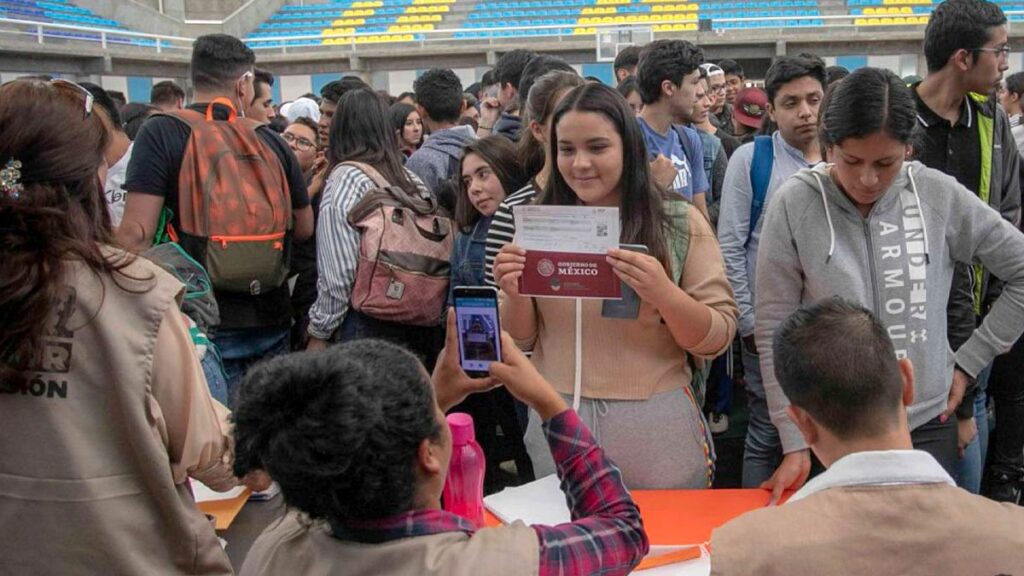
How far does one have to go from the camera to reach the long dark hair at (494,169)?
289 centimetres

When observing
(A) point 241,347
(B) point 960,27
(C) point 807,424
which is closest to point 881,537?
(C) point 807,424

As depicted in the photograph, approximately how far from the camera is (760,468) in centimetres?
232

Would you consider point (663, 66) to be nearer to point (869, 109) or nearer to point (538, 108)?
point (538, 108)

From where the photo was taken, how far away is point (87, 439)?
4.39ft

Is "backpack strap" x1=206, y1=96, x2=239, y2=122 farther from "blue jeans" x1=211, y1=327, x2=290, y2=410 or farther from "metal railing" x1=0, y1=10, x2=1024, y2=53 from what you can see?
"metal railing" x1=0, y1=10, x2=1024, y2=53

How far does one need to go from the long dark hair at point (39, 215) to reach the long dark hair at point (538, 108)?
166cm

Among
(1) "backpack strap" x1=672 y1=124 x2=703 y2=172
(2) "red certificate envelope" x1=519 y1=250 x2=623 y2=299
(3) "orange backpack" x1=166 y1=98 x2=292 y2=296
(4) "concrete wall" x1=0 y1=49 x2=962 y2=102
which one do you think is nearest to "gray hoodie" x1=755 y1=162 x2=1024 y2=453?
(2) "red certificate envelope" x1=519 y1=250 x2=623 y2=299

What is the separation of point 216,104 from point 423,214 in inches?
29.9

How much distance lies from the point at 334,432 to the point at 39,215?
57 centimetres

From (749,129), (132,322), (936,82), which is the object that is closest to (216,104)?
(132,322)

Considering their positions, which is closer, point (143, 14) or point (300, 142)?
point (300, 142)

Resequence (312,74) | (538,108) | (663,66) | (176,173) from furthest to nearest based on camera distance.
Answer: (312,74)
(663,66)
(538,108)
(176,173)

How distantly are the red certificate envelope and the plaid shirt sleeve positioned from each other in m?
0.53

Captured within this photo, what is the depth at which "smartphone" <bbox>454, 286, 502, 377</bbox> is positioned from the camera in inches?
61.4
